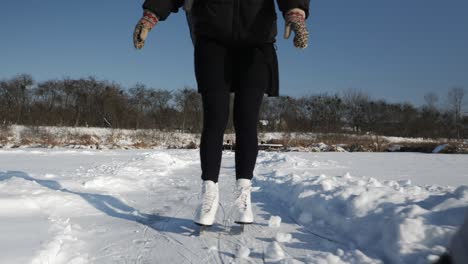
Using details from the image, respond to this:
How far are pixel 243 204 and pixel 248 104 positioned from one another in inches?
20.4

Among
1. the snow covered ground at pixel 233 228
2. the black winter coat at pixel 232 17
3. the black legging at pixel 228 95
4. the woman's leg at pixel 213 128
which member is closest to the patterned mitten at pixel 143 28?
the black winter coat at pixel 232 17

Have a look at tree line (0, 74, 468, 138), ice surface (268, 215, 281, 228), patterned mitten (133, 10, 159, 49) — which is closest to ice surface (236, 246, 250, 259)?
ice surface (268, 215, 281, 228)

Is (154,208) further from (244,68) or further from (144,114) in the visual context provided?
(144,114)

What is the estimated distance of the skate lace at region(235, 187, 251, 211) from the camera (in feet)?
6.15

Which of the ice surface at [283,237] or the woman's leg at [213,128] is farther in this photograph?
the woman's leg at [213,128]

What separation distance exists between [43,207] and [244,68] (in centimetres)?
147

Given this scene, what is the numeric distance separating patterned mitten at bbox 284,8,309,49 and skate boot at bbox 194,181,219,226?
0.82m

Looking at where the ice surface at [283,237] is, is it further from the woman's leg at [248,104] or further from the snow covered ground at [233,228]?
the woman's leg at [248,104]

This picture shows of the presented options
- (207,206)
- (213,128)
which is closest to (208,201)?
(207,206)

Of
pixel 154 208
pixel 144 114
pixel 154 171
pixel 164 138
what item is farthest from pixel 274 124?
pixel 154 208

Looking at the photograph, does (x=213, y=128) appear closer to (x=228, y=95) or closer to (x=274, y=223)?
(x=228, y=95)

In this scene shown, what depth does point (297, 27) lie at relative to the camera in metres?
1.83

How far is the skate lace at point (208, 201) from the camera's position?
1.79 m

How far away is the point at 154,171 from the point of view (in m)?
4.95
